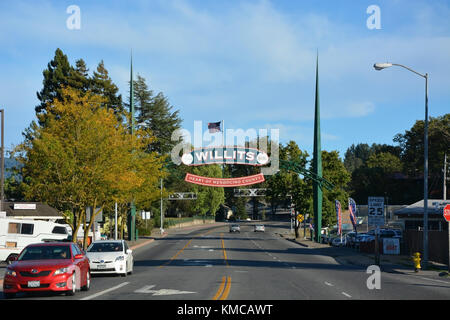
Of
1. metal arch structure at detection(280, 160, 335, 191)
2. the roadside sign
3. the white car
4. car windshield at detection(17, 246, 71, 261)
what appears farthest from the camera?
metal arch structure at detection(280, 160, 335, 191)

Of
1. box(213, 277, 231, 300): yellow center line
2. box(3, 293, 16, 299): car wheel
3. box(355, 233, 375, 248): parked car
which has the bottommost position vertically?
box(355, 233, 375, 248): parked car

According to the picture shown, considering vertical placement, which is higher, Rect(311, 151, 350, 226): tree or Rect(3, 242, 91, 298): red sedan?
Rect(311, 151, 350, 226): tree

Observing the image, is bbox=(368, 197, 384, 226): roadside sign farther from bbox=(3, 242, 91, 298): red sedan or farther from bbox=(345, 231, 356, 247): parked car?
bbox=(345, 231, 356, 247): parked car

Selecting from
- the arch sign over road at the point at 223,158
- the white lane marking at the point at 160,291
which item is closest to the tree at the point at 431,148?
the arch sign over road at the point at 223,158

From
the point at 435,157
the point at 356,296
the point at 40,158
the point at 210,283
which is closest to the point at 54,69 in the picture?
the point at 40,158

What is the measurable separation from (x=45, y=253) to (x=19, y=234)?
1641 cm

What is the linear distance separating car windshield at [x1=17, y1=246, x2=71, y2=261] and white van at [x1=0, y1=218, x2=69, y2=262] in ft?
50.3

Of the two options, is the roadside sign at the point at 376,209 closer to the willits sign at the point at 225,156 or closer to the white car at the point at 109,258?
the white car at the point at 109,258

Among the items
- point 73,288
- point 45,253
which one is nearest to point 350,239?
point 45,253

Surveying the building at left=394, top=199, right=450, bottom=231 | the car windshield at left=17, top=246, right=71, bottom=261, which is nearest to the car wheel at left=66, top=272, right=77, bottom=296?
the car windshield at left=17, top=246, right=71, bottom=261

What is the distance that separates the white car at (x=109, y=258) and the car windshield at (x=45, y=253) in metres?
6.42

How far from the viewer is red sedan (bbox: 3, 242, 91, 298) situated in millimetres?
17453

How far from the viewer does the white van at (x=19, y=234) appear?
110 feet
